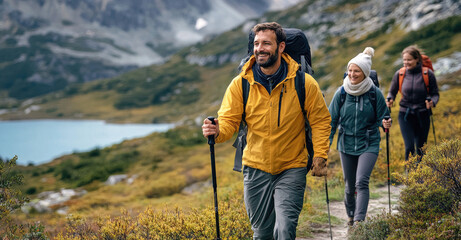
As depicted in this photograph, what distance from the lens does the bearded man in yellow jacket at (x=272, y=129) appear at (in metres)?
3.84

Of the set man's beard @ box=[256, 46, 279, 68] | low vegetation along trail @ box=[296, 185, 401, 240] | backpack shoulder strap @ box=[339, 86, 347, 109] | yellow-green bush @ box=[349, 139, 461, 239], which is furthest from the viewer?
low vegetation along trail @ box=[296, 185, 401, 240]

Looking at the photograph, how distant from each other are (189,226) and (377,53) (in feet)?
180

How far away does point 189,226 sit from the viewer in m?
5.36

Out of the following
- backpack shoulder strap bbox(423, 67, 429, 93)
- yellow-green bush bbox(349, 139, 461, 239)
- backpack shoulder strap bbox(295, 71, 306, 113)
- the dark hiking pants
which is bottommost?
yellow-green bush bbox(349, 139, 461, 239)

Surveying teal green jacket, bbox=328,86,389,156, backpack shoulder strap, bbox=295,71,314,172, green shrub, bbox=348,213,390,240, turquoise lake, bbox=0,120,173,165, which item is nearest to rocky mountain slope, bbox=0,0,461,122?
turquoise lake, bbox=0,120,173,165

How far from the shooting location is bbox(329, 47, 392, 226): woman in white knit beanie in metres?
5.36

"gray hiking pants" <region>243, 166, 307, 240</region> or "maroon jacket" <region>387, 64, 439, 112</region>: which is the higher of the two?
"maroon jacket" <region>387, 64, 439, 112</region>

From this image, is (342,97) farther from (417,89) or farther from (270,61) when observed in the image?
(417,89)

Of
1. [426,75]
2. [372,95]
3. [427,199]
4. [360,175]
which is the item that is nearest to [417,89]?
[426,75]

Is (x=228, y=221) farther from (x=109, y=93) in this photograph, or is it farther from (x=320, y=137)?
(x=109, y=93)

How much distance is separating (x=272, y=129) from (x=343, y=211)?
4486 millimetres

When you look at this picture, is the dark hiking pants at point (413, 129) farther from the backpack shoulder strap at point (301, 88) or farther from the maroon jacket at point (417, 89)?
the backpack shoulder strap at point (301, 88)

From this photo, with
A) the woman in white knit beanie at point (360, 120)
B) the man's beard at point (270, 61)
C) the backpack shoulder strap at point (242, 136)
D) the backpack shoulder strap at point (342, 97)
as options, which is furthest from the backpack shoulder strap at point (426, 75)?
the backpack shoulder strap at point (242, 136)

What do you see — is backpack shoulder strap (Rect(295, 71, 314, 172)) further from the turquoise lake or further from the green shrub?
the turquoise lake
